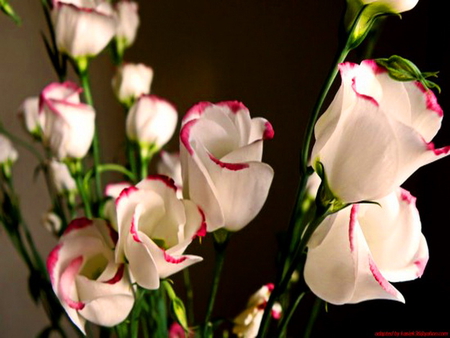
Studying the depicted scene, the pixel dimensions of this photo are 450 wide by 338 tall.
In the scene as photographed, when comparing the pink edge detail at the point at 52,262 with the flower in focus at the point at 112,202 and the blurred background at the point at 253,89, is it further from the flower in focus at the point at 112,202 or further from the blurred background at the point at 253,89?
the blurred background at the point at 253,89

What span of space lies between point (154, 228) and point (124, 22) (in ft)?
1.05

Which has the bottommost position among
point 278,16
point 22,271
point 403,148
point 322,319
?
point 322,319

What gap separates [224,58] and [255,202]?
81 cm

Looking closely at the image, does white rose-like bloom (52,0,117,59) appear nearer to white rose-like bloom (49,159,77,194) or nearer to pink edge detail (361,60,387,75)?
white rose-like bloom (49,159,77,194)

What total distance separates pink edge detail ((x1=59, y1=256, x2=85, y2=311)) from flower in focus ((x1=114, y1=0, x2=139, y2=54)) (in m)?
0.33

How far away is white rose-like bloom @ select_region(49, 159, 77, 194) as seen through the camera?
2.15ft

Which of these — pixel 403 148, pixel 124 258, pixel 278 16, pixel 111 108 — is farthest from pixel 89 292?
pixel 111 108

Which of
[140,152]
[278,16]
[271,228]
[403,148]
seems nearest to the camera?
[403,148]

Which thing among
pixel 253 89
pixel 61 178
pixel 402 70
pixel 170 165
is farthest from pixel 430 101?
pixel 253 89

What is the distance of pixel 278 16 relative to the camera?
1.06 meters

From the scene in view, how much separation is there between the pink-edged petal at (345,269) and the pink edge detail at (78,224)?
15 cm

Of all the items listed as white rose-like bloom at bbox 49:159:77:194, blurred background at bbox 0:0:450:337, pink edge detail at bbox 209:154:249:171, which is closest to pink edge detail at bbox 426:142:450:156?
pink edge detail at bbox 209:154:249:171

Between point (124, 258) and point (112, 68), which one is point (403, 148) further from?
point (112, 68)

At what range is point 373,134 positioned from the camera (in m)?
0.29
